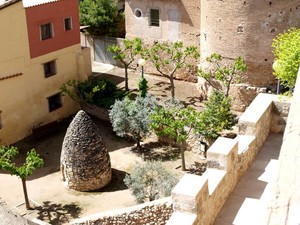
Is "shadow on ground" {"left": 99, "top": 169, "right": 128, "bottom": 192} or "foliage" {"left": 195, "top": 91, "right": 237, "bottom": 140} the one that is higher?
"foliage" {"left": 195, "top": 91, "right": 237, "bottom": 140}

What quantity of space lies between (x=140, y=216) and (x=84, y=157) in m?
8.76

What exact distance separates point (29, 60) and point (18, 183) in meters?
7.49

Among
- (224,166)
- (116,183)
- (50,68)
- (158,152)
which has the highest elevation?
(224,166)

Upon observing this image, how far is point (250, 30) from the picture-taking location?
27.1m

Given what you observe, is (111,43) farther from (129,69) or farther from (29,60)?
(29,60)

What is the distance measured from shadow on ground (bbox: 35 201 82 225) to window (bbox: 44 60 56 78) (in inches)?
384

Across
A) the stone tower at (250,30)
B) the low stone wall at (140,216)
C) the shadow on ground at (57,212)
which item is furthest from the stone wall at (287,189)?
the stone tower at (250,30)

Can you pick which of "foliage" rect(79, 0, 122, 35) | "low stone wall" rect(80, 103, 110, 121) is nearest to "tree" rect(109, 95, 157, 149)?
"low stone wall" rect(80, 103, 110, 121)

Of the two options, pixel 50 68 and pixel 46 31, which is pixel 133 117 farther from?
pixel 46 31

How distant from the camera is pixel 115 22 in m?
38.9

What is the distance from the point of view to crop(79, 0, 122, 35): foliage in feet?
123

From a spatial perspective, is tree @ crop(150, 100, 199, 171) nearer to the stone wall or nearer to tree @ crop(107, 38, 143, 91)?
tree @ crop(107, 38, 143, 91)

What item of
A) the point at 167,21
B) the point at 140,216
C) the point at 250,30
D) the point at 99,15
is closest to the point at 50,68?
the point at 167,21

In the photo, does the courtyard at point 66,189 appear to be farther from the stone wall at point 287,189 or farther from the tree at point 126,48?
the stone wall at point 287,189
